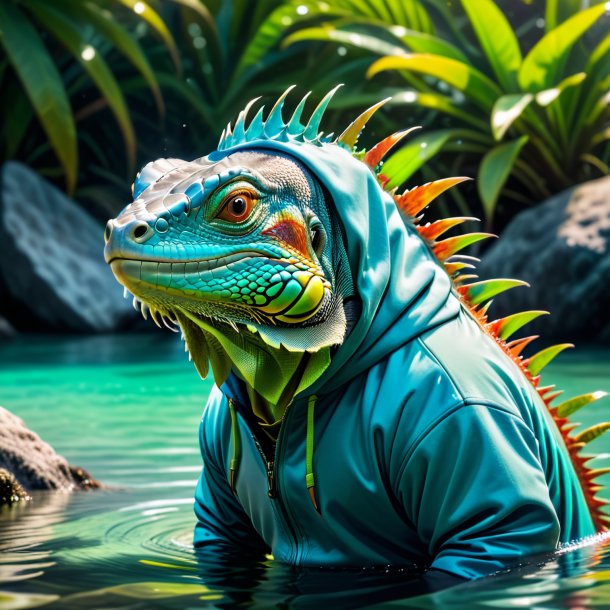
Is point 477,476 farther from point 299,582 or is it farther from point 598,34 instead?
point 598,34

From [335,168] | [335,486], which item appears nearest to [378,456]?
[335,486]

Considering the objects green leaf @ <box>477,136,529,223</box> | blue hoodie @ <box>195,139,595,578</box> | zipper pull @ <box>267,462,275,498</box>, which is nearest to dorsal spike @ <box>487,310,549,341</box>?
blue hoodie @ <box>195,139,595,578</box>

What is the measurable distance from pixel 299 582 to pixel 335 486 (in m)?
0.29

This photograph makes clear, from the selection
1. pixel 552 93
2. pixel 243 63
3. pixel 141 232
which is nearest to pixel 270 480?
pixel 141 232

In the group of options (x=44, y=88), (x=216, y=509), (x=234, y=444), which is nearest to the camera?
(x=234, y=444)

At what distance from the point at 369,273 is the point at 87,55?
12216 millimetres

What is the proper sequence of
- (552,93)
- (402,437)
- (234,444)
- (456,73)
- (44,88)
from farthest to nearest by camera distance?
(44,88)
(456,73)
(552,93)
(234,444)
(402,437)

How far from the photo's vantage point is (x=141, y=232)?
2469mm

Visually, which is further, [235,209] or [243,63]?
[243,63]

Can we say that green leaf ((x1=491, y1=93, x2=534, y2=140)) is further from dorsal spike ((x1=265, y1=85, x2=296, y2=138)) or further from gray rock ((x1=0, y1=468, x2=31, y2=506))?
dorsal spike ((x1=265, y1=85, x2=296, y2=138))

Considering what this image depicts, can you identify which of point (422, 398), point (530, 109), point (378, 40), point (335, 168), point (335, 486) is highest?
point (378, 40)

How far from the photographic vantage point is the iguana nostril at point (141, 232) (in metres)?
2.46

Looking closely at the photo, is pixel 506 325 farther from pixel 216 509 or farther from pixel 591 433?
pixel 216 509

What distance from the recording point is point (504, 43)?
13797 millimetres
